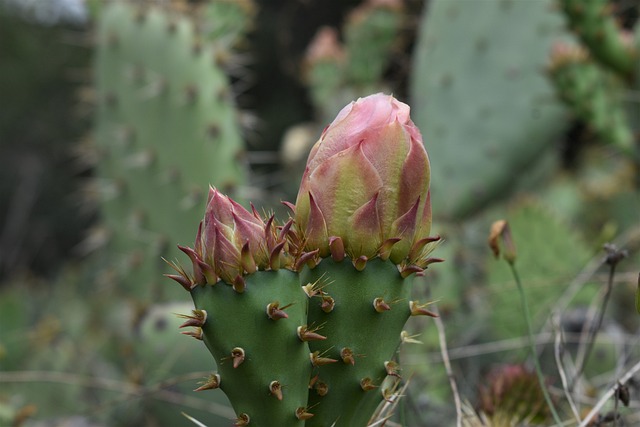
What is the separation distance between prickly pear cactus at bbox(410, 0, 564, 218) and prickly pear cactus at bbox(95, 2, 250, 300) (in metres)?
0.86

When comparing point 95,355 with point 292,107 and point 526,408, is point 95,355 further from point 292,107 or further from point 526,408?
point 292,107

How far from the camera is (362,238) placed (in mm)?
677

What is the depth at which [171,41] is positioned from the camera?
6.91ft

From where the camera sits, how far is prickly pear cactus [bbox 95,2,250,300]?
201 cm

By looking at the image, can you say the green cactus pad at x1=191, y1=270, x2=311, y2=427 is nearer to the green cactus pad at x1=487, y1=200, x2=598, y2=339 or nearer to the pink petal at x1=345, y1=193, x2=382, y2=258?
the pink petal at x1=345, y1=193, x2=382, y2=258

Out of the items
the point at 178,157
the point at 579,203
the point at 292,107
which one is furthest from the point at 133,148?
the point at 292,107

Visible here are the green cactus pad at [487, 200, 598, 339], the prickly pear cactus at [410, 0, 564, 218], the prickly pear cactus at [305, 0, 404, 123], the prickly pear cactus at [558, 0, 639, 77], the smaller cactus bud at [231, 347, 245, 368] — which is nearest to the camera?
the smaller cactus bud at [231, 347, 245, 368]

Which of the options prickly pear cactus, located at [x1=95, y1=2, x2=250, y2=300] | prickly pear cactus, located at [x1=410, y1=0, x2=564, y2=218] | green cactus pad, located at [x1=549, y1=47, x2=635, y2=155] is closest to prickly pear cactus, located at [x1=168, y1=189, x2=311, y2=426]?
prickly pear cactus, located at [x1=95, y1=2, x2=250, y2=300]

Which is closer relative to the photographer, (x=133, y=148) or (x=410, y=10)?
(x=133, y=148)

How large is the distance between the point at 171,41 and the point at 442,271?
3.09ft

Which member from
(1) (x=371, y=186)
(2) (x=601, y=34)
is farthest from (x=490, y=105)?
(1) (x=371, y=186)

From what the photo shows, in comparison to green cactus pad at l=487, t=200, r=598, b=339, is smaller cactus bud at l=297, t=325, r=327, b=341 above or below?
above

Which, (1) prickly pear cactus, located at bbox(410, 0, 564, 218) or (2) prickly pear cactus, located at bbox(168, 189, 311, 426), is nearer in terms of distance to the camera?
(2) prickly pear cactus, located at bbox(168, 189, 311, 426)

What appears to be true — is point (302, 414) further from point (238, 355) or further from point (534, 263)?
point (534, 263)
